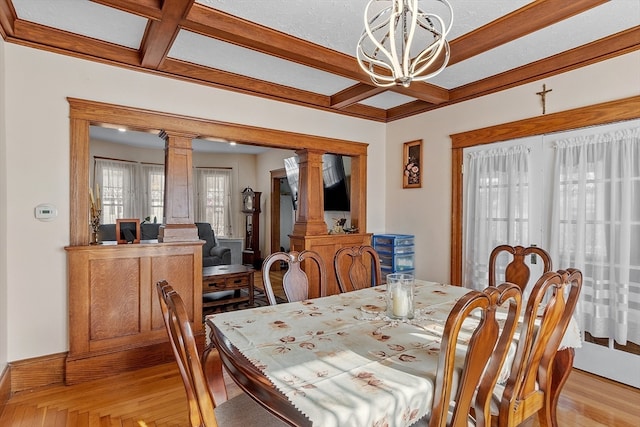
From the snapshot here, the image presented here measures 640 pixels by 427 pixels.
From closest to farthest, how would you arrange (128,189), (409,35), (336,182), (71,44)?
(409,35) < (71,44) < (336,182) < (128,189)

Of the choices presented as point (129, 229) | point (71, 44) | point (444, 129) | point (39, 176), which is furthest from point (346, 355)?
point (444, 129)

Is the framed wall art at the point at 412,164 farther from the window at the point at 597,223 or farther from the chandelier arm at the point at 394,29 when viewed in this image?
the chandelier arm at the point at 394,29

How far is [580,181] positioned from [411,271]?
→ 1924mm

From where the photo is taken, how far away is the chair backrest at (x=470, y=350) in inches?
41.4

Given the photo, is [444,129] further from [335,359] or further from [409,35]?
[335,359]

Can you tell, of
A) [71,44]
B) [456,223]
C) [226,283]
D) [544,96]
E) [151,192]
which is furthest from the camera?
[151,192]

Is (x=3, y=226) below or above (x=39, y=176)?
below

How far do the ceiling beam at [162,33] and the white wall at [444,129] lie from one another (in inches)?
108

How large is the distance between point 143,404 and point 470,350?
7.13 feet

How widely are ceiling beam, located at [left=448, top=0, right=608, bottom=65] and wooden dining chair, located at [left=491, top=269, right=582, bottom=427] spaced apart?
1.55 meters

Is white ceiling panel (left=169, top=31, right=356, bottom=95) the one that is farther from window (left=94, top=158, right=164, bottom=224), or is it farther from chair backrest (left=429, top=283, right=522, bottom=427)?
window (left=94, top=158, right=164, bottom=224)

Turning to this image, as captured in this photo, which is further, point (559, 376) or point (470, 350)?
point (559, 376)

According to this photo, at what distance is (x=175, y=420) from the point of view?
213 centimetres

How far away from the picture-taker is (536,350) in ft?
4.69
